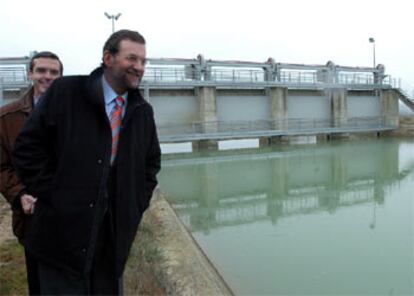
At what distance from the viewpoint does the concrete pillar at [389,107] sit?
23.8m

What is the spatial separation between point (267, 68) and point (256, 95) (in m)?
1.49

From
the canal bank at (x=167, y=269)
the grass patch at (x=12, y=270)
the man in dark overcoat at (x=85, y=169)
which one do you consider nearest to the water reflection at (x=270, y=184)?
the canal bank at (x=167, y=269)

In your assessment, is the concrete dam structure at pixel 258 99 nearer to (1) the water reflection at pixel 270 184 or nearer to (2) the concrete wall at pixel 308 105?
(2) the concrete wall at pixel 308 105

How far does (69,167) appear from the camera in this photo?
4.75ft

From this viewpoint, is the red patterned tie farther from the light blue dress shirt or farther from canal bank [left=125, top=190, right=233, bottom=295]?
canal bank [left=125, top=190, right=233, bottom=295]

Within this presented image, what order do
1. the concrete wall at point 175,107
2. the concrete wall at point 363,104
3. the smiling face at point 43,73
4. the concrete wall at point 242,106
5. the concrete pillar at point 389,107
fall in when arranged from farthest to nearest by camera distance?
the concrete pillar at point 389,107 → the concrete wall at point 363,104 → the concrete wall at point 242,106 → the concrete wall at point 175,107 → the smiling face at point 43,73

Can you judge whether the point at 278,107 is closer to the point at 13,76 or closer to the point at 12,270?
the point at 13,76

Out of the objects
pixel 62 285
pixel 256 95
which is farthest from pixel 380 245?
pixel 256 95

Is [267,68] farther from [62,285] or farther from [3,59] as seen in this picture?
[62,285]

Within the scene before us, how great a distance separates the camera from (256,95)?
67.1 ft

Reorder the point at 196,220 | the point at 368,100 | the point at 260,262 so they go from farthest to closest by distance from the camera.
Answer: the point at 368,100, the point at 196,220, the point at 260,262

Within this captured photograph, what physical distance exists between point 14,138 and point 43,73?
36 cm

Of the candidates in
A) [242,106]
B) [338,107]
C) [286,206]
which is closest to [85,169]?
[286,206]

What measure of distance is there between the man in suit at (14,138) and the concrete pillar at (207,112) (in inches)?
641
